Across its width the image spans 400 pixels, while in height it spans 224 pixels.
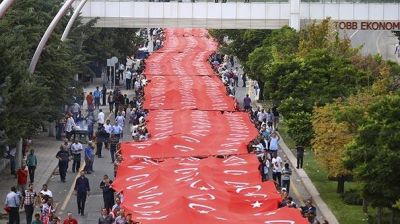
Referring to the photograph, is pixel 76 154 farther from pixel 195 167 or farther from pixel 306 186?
pixel 195 167

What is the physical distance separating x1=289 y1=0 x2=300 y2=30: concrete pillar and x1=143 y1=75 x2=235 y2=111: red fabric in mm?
7252

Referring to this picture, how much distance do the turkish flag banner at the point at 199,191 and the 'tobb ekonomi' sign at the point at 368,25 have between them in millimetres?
35832

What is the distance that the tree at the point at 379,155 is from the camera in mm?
33750

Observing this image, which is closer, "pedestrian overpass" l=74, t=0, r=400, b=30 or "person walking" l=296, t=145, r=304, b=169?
"person walking" l=296, t=145, r=304, b=169

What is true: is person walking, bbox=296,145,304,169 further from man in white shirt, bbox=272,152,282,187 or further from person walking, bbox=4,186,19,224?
person walking, bbox=4,186,19,224

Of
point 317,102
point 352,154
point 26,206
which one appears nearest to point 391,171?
point 352,154

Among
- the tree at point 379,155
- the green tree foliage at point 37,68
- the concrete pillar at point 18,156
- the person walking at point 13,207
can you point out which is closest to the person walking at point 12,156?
the concrete pillar at point 18,156

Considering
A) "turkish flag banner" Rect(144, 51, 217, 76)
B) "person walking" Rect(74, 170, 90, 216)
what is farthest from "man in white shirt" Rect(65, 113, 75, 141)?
"person walking" Rect(74, 170, 90, 216)

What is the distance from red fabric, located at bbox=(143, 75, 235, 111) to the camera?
5500 cm

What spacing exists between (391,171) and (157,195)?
220 inches

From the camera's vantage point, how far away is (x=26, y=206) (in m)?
37.0

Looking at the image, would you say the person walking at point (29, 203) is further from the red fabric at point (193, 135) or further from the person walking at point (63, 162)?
the person walking at point (63, 162)

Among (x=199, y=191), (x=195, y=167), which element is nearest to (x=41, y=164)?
(x=195, y=167)

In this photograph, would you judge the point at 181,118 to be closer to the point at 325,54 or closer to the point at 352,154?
the point at 325,54
